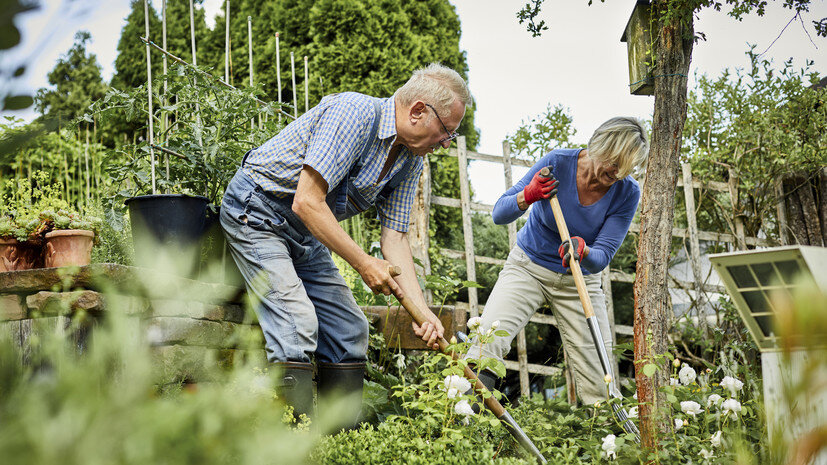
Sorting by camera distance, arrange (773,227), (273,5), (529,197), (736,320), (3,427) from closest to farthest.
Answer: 1. (3,427)
2. (529,197)
3. (736,320)
4. (773,227)
5. (273,5)

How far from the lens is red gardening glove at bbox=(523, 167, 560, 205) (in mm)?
2793

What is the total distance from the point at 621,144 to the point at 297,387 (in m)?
1.66

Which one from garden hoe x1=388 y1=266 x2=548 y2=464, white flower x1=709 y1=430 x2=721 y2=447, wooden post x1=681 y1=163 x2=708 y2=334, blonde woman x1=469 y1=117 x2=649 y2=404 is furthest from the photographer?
wooden post x1=681 y1=163 x2=708 y2=334

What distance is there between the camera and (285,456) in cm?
34

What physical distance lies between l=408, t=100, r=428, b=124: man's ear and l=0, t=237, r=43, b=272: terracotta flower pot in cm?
144

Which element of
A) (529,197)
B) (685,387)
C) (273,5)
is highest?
(273,5)

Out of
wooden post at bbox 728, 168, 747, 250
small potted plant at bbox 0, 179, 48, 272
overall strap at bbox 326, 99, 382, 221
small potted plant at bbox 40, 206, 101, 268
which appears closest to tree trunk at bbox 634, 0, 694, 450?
overall strap at bbox 326, 99, 382, 221

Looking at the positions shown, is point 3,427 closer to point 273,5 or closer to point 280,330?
point 280,330

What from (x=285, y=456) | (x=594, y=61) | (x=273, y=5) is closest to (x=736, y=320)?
(x=594, y=61)

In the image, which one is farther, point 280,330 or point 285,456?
point 280,330

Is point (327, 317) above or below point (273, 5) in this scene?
below

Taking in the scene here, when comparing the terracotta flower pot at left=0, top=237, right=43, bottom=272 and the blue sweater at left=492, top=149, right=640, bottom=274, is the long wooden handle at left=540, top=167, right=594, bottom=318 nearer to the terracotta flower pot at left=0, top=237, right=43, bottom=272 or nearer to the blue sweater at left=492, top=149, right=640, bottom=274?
the blue sweater at left=492, top=149, right=640, bottom=274

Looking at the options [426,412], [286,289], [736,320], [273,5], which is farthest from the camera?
[273,5]

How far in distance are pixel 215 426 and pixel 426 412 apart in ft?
5.19
